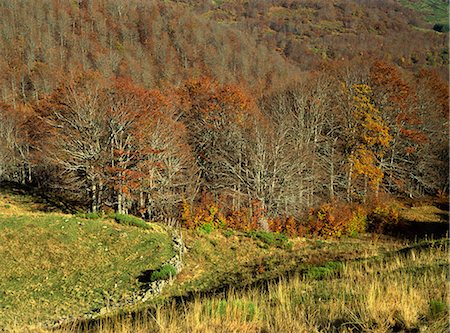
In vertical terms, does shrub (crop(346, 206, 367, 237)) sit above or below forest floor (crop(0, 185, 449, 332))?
below

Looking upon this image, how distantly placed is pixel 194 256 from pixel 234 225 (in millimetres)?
12803

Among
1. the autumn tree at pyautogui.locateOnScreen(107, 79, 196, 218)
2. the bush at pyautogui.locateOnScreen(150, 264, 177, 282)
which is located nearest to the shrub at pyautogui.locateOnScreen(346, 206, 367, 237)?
the autumn tree at pyautogui.locateOnScreen(107, 79, 196, 218)

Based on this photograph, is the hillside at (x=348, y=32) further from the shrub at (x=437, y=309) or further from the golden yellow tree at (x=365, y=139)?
the shrub at (x=437, y=309)

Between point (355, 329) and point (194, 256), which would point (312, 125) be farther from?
point (355, 329)

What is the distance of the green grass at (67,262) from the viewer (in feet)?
39.1

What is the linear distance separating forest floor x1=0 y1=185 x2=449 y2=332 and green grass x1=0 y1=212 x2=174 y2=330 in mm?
40

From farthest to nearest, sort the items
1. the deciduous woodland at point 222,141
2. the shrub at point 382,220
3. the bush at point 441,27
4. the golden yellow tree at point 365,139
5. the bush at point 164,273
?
the bush at point 441,27, the golden yellow tree at point 365,139, the shrub at point 382,220, the deciduous woodland at point 222,141, the bush at point 164,273

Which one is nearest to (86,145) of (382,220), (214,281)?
(214,281)

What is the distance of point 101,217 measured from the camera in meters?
21.0

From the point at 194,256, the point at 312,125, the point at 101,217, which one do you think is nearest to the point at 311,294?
the point at 194,256

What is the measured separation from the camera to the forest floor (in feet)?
14.8

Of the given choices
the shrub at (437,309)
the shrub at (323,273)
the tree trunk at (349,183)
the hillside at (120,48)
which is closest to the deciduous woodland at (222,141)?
the tree trunk at (349,183)

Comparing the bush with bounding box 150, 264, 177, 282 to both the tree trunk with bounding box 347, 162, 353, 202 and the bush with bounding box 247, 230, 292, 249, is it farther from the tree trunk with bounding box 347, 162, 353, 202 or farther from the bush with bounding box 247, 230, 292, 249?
the tree trunk with bounding box 347, 162, 353, 202

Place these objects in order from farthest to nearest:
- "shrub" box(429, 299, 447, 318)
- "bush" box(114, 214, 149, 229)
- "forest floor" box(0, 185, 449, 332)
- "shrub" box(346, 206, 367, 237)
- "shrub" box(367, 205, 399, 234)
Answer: "shrub" box(367, 205, 399, 234)
"shrub" box(346, 206, 367, 237)
"bush" box(114, 214, 149, 229)
"forest floor" box(0, 185, 449, 332)
"shrub" box(429, 299, 447, 318)
